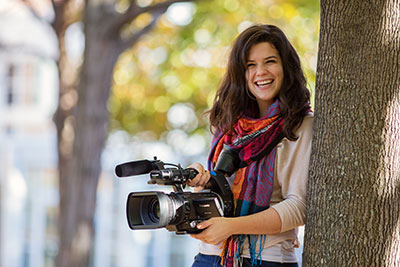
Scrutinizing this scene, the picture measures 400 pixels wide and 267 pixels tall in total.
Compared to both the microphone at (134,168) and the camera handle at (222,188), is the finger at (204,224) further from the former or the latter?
the microphone at (134,168)

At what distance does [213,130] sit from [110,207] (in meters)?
9.16

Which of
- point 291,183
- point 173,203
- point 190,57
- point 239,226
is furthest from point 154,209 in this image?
point 190,57

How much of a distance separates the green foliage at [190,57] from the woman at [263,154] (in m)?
4.12

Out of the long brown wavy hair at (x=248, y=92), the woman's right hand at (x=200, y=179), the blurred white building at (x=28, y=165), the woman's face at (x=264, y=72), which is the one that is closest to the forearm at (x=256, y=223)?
the woman's right hand at (x=200, y=179)

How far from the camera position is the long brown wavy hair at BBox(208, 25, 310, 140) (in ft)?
9.04

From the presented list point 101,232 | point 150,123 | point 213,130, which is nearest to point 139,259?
point 101,232

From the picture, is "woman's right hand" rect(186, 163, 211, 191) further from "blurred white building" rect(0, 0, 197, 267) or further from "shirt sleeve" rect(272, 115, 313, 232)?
"blurred white building" rect(0, 0, 197, 267)

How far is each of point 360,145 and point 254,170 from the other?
0.47 meters

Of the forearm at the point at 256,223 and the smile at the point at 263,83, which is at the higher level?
the smile at the point at 263,83

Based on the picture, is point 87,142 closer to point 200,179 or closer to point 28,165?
point 200,179

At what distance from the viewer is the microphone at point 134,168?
2615mm

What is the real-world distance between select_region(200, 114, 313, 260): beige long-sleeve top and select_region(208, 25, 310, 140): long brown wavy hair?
5 cm

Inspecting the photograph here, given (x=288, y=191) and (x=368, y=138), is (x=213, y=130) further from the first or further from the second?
(x=368, y=138)

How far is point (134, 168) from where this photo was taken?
2633 millimetres
